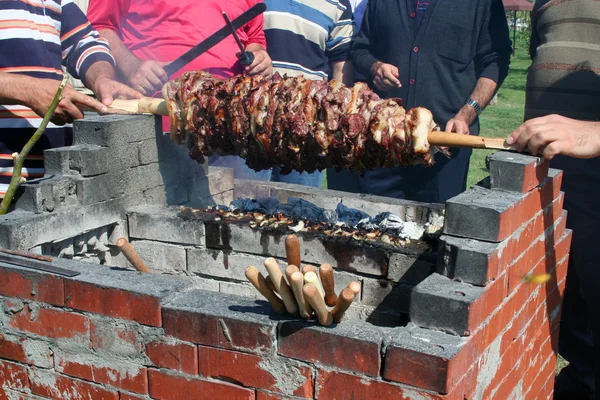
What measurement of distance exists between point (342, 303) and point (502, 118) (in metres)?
15.1

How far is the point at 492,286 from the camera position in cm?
283

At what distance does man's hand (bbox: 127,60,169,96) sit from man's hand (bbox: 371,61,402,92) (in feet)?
6.21

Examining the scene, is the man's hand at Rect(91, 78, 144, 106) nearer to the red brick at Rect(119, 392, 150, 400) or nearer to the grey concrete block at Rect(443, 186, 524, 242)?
the red brick at Rect(119, 392, 150, 400)

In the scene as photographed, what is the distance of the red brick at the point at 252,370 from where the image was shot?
263cm

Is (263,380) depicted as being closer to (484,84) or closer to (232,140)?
(232,140)

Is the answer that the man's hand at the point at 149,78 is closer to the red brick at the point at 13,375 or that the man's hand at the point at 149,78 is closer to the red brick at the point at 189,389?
the red brick at the point at 13,375

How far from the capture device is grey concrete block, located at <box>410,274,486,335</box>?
2596 mm

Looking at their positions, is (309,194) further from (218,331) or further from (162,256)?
(218,331)

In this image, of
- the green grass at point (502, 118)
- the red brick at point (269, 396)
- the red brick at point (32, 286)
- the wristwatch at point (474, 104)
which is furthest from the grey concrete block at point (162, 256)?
the green grass at point (502, 118)

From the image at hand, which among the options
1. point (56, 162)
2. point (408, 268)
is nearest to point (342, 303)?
point (408, 268)

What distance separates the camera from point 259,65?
5.31 metres

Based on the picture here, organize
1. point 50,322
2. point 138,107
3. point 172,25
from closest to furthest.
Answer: point 50,322 → point 138,107 → point 172,25

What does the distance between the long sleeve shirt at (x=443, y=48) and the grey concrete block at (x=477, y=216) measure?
2781 mm

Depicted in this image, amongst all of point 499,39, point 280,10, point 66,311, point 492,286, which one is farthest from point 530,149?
point 280,10
